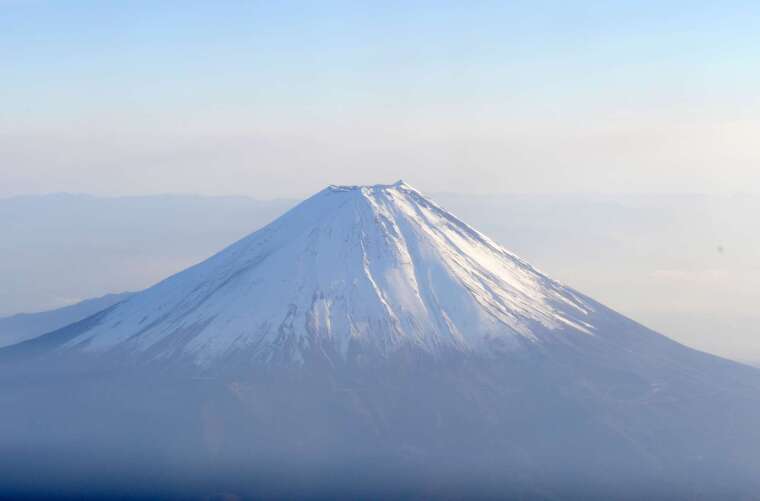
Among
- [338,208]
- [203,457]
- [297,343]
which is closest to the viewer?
[203,457]

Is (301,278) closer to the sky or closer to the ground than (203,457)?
closer to the sky

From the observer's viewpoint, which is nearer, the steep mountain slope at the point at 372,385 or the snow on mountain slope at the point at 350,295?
the steep mountain slope at the point at 372,385

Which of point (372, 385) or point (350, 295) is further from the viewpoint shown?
point (350, 295)

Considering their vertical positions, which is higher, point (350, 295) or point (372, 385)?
point (350, 295)

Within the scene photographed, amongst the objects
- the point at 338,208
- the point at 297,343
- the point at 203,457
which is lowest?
the point at 203,457

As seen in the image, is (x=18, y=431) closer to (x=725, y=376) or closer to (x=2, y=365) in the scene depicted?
(x=2, y=365)

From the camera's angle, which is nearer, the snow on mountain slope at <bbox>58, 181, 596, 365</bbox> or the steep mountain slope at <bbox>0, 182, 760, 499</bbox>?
the steep mountain slope at <bbox>0, 182, 760, 499</bbox>

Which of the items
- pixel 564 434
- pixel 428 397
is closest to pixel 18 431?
pixel 428 397

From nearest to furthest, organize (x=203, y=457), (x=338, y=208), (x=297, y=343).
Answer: (x=203, y=457), (x=297, y=343), (x=338, y=208)
